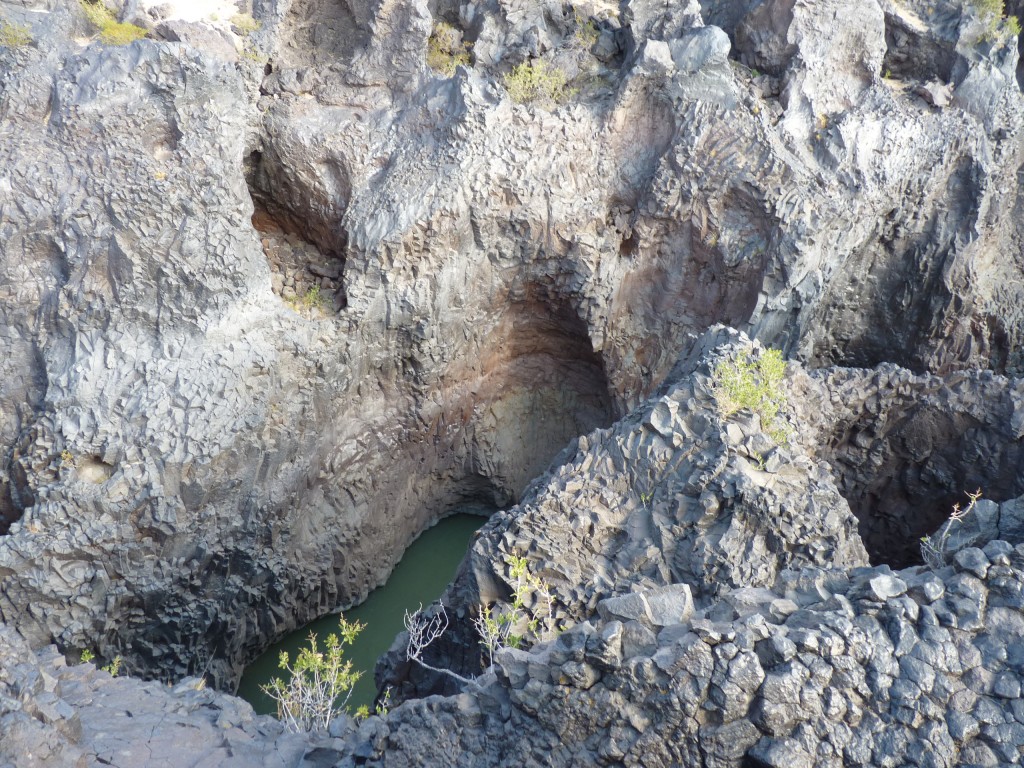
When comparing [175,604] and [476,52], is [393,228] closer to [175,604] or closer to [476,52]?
[476,52]

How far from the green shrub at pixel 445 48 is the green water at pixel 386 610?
7.53 m

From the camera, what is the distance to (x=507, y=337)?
1378cm

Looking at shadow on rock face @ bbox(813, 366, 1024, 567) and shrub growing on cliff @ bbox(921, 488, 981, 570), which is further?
shadow on rock face @ bbox(813, 366, 1024, 567)

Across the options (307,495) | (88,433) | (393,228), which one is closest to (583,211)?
(393,228)

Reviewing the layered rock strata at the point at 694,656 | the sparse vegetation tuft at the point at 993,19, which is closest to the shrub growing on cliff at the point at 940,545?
the layered rock strata at the point at 694,656

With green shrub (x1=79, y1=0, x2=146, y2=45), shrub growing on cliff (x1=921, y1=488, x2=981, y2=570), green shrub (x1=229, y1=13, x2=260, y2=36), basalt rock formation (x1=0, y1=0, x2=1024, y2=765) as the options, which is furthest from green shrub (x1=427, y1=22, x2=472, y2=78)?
shrub growing on cliff (x1=921, y1=488, x2=981, y2=570)

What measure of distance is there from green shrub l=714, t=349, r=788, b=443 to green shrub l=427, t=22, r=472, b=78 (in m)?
7.29

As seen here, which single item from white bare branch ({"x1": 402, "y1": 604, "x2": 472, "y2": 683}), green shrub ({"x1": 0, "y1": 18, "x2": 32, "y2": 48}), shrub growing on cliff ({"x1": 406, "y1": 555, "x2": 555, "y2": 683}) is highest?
green shrub ({"x1": 0, "y1": 18, "x2": 32, "y2": 48})

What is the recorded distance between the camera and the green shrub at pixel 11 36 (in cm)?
1010

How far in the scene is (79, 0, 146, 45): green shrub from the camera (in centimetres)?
1081

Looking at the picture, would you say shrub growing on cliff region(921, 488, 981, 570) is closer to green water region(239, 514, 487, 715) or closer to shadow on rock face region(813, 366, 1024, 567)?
shadow on rock face region(813, 366, 1024, 567)

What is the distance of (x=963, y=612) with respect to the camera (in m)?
5.15

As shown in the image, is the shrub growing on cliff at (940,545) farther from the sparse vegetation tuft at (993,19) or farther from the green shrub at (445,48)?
the green shrub at (445,48)

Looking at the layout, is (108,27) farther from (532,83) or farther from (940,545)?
(940,545)
